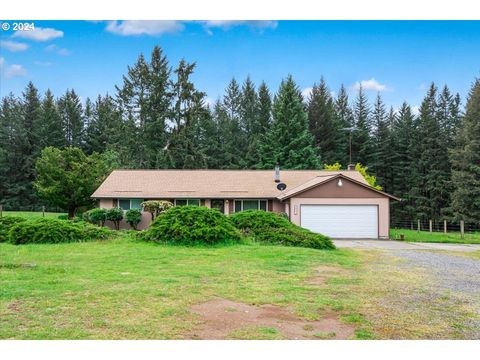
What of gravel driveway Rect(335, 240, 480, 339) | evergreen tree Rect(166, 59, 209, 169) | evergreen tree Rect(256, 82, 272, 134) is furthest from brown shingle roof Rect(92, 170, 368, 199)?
evergreen tree Rect(256, 82, 272, 134)

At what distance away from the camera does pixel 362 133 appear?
35.0 metres

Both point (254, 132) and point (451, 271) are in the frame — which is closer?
point (451, 271)

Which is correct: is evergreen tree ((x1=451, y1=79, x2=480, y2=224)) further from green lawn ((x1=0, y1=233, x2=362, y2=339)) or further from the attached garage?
green lawn ((x1=0, y1=233, x2=362, y2=339))

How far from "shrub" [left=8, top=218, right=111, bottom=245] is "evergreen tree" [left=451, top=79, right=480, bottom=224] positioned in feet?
76.6

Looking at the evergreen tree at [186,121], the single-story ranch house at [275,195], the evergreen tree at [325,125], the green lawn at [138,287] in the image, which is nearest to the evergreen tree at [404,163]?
the evergreen tree at [325,125]

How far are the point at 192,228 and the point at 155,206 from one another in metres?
6.92

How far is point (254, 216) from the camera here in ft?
47.1

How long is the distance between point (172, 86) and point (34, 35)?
26.6m

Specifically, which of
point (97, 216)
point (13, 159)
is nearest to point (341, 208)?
point (97, 216)

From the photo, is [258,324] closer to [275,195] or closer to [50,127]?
[275,195]

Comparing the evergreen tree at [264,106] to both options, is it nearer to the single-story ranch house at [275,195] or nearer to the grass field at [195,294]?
the single-story ranch house at [275,195]

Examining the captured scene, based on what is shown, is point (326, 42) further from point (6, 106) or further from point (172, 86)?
point (6, 106)

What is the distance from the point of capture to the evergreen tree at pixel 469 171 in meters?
26.9
